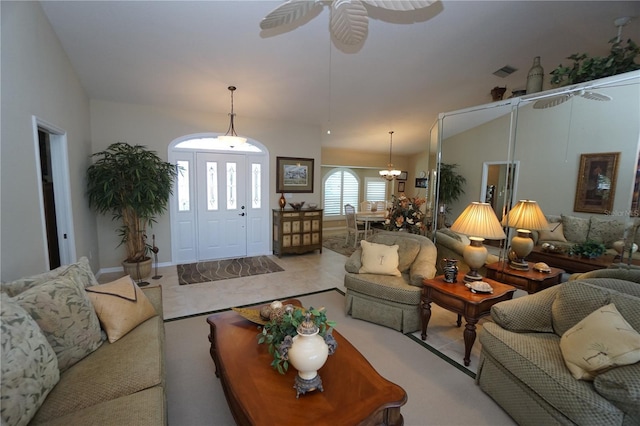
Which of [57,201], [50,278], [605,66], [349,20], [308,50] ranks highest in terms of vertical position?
[308,50]

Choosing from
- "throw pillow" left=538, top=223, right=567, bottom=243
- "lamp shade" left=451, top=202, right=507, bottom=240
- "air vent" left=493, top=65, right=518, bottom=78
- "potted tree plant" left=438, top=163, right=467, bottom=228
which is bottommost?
"throw pillow" left=538, top=223, right=567, bottom=243

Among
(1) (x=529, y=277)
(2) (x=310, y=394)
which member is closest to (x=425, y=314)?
(1) (x=529, y=277)

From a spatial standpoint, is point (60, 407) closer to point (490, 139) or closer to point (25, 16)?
point (25, 16)

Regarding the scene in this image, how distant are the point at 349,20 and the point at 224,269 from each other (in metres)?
4.25

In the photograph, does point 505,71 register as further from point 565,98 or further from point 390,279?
point 390,279

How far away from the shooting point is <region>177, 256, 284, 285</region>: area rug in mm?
4363

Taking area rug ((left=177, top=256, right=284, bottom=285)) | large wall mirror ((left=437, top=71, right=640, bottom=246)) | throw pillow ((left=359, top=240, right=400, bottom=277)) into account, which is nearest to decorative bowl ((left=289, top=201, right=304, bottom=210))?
area rug ((left=177, top=256, right=284, bottom=285))

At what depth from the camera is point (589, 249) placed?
9.23ft

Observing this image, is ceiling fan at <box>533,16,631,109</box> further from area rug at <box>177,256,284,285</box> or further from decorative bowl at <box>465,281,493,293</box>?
area rug at <box>177,256,284,285</box>

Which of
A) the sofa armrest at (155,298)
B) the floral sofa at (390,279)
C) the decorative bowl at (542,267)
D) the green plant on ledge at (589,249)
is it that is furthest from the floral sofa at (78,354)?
the green plant on ledge at (589,249)

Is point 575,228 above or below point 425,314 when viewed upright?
above

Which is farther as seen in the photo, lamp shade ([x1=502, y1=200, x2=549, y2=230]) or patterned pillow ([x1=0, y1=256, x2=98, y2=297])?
lamp shade ([x1=502, y1=200, x2=549, y2=230])

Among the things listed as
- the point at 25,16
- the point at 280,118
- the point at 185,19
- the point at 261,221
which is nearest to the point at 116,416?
the point at 25,16

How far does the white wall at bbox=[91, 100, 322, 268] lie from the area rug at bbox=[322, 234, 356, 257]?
1858mm
